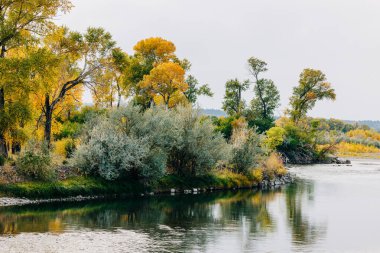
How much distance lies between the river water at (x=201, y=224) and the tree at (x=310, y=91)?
59.1 metres

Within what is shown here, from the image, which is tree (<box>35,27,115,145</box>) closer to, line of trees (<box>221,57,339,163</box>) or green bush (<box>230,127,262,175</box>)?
green bush (<box>230,127,262,175</box>)

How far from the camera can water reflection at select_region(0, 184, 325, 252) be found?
27609 mm

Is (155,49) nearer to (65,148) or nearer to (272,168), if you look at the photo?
(272,168)

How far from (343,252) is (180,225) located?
9923 millimetres

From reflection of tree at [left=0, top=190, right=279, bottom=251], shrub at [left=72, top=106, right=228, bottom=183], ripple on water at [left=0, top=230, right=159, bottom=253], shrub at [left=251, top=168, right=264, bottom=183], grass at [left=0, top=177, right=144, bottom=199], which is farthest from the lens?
shrub at [left=251, top=168, right=264, bottom=183]

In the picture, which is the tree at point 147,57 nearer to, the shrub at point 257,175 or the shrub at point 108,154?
the shrub at point 257,175

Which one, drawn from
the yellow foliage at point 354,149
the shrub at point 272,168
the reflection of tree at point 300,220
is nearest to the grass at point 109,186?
the shrub at point 272,168

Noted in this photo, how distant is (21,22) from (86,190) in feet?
46.9

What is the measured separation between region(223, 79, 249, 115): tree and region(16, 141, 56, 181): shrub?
2612 inches

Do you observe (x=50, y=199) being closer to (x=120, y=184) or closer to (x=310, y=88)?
(x=120, y=184)

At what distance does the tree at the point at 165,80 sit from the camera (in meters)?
70.4

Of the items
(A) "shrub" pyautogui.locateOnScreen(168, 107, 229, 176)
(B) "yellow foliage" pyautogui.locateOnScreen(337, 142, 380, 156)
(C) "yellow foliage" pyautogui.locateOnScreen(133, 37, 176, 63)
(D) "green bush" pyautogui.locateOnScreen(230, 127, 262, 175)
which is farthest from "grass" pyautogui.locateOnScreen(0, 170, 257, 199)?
(B) "yellow foliage" pyautogui.locateOnScreen(337, 142, 380, 156)

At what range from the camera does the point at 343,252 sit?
1001 inches

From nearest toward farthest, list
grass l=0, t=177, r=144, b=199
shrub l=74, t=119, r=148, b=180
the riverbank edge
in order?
the riverbank edge → grass l=0, t=177, r=144, b=199 → shrub l=74, t=119, r=148, b=180
